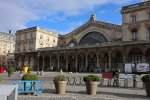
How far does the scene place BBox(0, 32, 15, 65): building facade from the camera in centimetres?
9234

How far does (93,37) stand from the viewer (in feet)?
220

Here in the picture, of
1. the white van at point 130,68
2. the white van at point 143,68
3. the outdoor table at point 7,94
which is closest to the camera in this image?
the outdoor table at point 7,94

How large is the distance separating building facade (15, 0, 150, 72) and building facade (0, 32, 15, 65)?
42.3ft

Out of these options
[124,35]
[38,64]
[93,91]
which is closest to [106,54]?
[124,35]

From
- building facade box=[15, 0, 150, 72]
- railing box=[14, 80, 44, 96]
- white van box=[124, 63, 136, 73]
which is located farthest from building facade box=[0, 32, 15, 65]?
railing box=[14, 80, 44, 96]

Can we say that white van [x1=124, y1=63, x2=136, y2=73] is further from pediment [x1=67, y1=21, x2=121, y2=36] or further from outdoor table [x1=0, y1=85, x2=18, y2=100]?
outdoor table [x1=0, y1=85, x2=18, y2=100]

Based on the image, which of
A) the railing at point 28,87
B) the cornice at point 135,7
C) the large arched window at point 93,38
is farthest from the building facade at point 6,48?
the railing at point 28,87

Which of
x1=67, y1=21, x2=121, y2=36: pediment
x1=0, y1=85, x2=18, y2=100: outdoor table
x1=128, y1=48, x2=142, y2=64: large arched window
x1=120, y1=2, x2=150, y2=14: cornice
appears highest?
x1=120, y1=2, x2=150, y2=14: cornice

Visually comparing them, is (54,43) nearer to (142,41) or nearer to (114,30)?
(114,30)

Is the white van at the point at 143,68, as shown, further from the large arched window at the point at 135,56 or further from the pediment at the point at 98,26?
the pediment at the point at 98,26

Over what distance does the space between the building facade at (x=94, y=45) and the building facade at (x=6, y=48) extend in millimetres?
12907

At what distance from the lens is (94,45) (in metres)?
59.2

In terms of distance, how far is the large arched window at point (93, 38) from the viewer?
6500cm

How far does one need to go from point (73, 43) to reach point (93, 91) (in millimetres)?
58041
